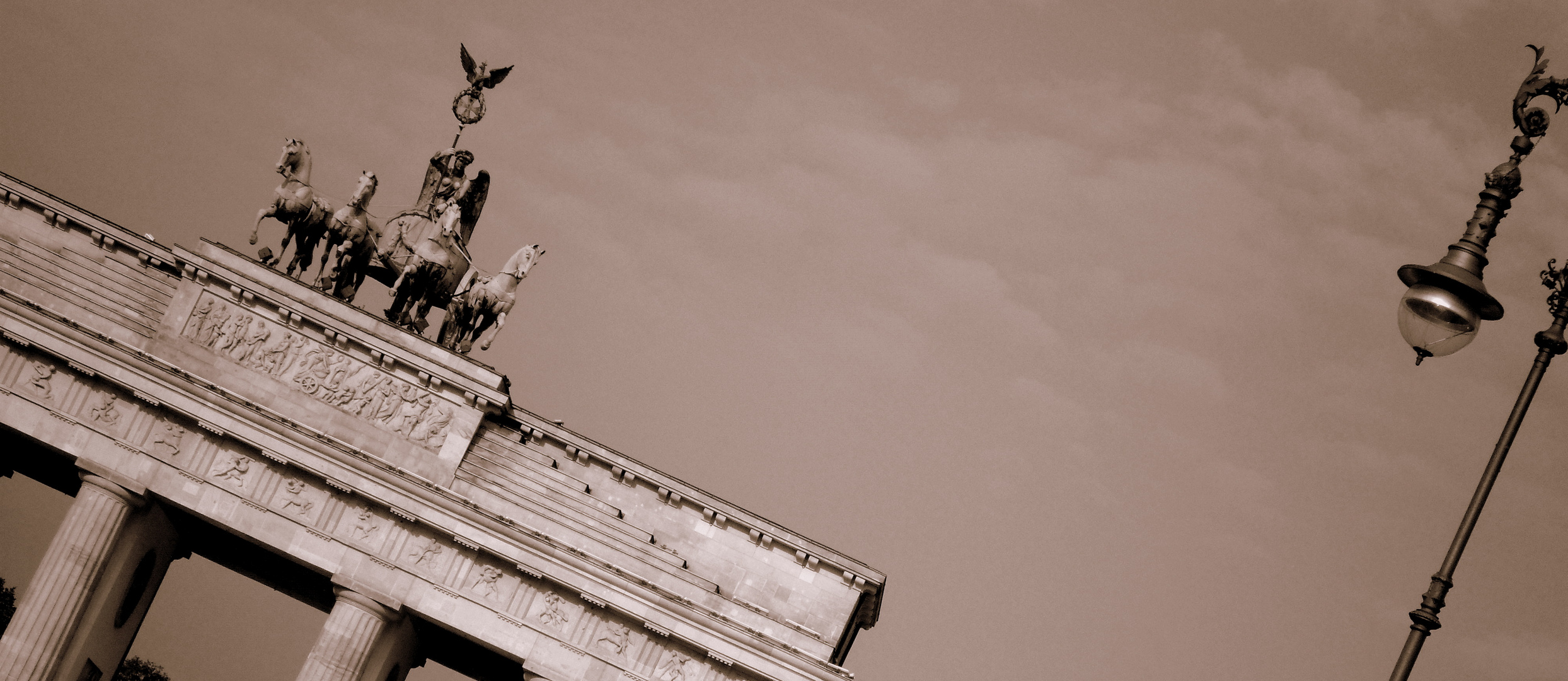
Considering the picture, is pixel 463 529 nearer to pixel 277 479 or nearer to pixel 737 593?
pixel 277 479

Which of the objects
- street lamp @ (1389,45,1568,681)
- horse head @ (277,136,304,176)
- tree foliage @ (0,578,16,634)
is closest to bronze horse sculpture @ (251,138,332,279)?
horse head @ (277,136,304,176)

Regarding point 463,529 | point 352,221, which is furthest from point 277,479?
point 352,221

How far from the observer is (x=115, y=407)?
110ft

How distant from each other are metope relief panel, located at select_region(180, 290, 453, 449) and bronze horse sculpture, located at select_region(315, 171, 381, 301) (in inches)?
72.5

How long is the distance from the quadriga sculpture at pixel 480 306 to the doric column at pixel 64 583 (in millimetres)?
8255

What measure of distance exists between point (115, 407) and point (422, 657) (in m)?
10.0

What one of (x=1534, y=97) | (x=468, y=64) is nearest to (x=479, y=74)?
(x=468, y=64)

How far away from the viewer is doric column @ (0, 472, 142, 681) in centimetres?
3150

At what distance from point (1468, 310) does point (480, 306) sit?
87.4 feet

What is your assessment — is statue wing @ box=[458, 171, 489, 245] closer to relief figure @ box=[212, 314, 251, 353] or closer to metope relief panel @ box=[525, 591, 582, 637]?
relief figure @ box=[212, 314, 251, 353]

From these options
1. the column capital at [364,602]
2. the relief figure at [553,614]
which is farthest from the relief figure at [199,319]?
the relief figure at [553,614]

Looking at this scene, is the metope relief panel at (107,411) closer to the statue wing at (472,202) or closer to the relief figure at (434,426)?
the relief figure at (434,426)

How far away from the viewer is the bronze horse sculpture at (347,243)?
36.2m

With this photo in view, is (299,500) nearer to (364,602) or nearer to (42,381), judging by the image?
(364,602)
